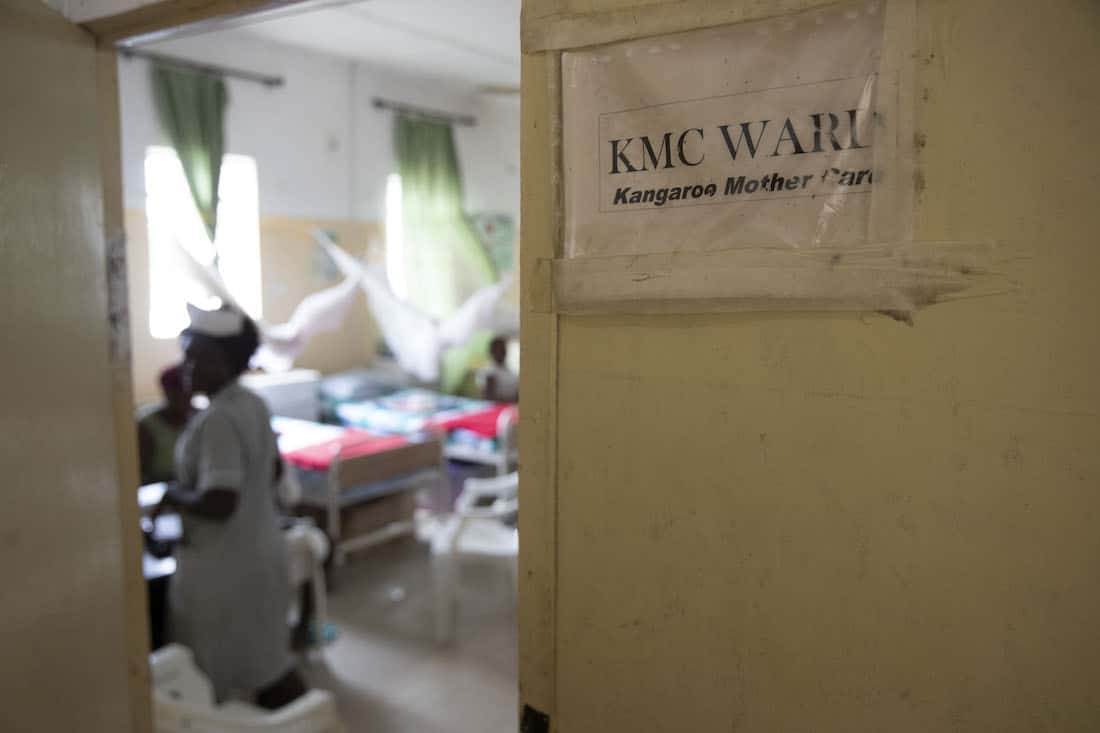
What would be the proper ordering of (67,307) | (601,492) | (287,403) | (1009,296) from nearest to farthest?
(1009,296)
(601,492)
(67,307)
(287,403)

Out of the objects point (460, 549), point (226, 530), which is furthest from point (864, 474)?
point (460, 549)

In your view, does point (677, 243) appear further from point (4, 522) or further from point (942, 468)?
point (4, 522)

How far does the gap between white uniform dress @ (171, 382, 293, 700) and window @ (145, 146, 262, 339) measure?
158 centimetres

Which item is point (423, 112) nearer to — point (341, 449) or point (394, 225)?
point (394, 225)

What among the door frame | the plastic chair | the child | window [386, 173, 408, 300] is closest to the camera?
the door frame

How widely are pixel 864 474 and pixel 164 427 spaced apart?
3.75 metres

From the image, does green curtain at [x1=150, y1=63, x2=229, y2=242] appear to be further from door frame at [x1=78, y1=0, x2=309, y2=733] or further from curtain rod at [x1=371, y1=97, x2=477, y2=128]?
door frame at [x1=78, y1=0, x2=309, y2=733]

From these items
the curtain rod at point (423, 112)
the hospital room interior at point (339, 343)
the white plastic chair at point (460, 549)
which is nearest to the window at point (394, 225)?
the hospital room interior at point (339, 343)

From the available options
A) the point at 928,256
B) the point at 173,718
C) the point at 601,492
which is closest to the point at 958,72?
the point at 928,256

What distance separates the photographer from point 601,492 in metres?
0.95

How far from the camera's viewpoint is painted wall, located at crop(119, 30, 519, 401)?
4.82 m

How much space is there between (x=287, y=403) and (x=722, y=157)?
16.6 ft

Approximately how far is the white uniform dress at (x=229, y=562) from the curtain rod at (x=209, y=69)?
3.35m

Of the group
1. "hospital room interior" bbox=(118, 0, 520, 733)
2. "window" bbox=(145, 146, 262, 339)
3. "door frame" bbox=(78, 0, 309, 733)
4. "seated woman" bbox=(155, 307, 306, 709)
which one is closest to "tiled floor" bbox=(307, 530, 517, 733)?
"hospital room interior" bbox=(118, 0, 520, 733)
